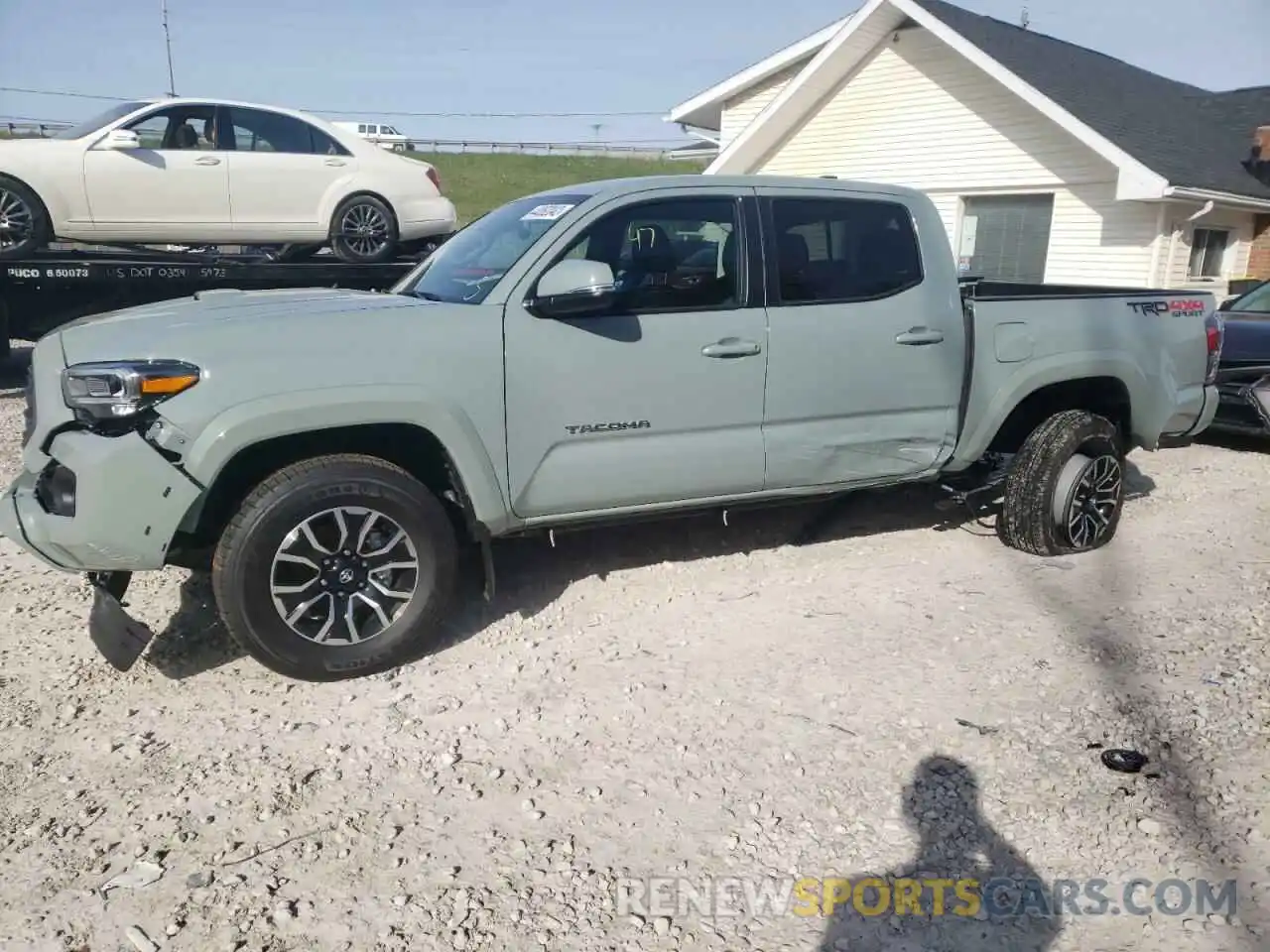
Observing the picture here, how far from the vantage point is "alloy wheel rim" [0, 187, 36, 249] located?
25.8 feet

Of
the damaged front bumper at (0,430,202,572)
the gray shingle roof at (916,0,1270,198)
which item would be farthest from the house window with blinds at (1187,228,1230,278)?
the damaged front bumper at (0,430,202,572)

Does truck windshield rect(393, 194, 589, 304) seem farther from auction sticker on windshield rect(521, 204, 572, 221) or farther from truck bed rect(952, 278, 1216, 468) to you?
truck bed rect(952, 278, 1216, 468)


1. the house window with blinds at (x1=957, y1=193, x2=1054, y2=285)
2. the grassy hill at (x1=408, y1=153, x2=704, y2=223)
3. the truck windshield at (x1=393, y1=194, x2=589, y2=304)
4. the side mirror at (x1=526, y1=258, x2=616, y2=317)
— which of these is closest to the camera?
the side mirror at (x1=526, y1=258, x2=616, y2=317)

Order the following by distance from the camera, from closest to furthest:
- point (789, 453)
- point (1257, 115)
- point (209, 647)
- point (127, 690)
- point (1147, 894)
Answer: point (1147, 894) < point (127, 690) < point (209, 647) < point (789, 453) < point (1257, 115)

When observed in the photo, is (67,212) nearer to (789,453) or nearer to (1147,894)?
(789,453)

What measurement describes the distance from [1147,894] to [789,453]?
2283 millimetres

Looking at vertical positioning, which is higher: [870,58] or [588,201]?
[870,58]

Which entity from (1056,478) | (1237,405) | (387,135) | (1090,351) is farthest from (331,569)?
(387,135)

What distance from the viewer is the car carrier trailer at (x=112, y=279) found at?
791 cm

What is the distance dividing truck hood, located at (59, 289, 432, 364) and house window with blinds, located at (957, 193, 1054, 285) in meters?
13.0

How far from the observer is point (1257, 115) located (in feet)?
58.7

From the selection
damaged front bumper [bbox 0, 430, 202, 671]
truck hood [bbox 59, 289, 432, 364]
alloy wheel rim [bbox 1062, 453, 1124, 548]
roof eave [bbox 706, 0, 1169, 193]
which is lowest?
alloy wheel rim [bbox 1062, 453, 1124, 548]

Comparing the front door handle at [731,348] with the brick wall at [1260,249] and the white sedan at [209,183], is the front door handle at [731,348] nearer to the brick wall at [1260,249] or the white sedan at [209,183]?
the white sedan at [209,183]

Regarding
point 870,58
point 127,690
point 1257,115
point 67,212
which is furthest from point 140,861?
point 1257,115
